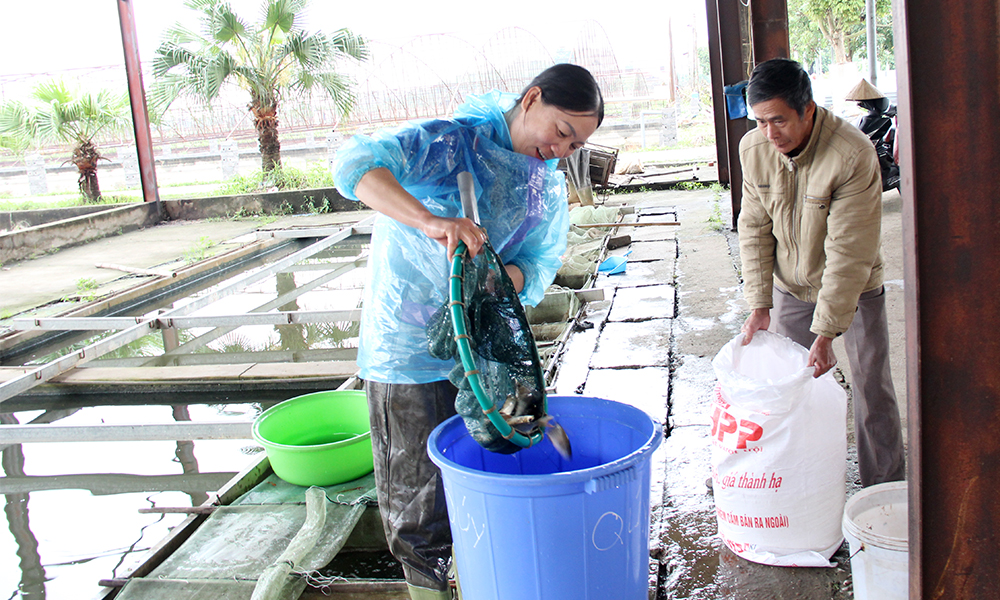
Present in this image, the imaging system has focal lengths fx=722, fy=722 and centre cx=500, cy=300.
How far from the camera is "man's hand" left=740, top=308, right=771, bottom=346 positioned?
2.42m

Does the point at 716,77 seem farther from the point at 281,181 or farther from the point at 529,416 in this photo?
the point at 281,181

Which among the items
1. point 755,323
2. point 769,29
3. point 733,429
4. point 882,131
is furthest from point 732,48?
point 733,429

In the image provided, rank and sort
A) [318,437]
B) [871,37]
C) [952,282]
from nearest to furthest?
[952,282]
[318,437]
[871,37]

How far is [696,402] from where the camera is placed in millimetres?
3590

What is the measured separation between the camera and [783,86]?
6.98ft

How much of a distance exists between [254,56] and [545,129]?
12.6 m

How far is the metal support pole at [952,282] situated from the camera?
1.29 meters

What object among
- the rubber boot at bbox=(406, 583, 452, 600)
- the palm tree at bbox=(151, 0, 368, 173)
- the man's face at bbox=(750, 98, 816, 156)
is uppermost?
the palm tree at bbox=(151, 0, 368, 173)

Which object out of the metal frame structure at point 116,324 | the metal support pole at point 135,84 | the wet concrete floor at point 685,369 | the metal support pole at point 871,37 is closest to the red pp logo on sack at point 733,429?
the wet concrete floor at point 685,369

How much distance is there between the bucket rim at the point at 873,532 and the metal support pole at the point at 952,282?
247mm

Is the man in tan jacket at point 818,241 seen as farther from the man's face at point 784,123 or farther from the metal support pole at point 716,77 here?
the metal support pole at point 716,77

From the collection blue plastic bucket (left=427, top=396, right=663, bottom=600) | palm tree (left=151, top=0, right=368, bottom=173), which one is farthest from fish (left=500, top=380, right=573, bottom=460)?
palm tree (left=151, top=0, right=368, bottom=173)

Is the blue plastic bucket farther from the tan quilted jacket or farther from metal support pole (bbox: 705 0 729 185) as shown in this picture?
metal support pole (bbox: 705 0 729 185)

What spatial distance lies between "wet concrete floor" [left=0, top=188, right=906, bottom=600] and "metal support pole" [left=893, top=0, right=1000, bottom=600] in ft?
2.47
